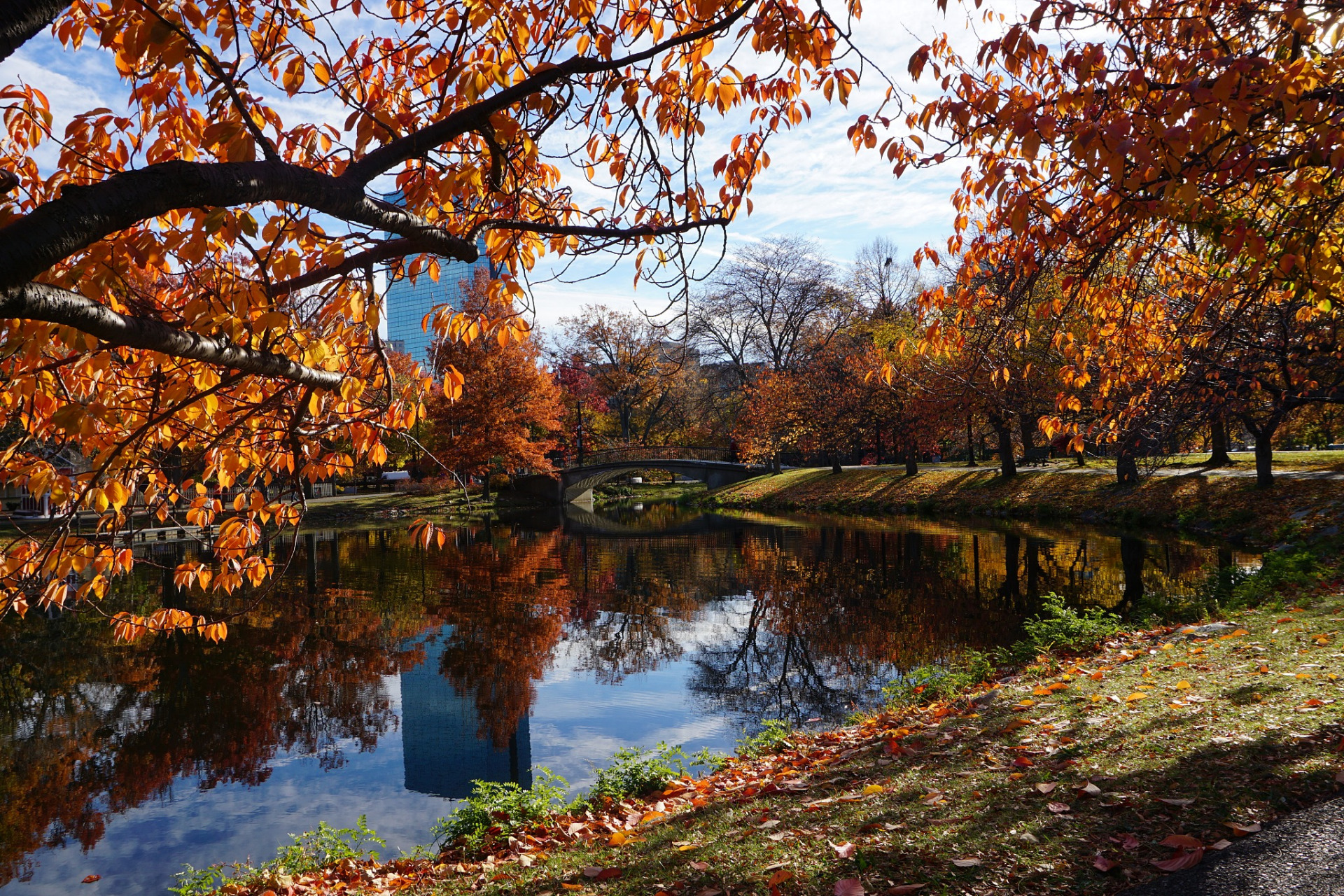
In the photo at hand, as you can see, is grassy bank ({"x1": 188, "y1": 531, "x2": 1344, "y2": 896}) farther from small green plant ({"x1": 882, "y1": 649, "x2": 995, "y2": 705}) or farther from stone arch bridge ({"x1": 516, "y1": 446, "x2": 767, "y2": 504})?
stone arch bridge ({"x1": 516, "y1": 446, "x2": 767, "y2": 504})

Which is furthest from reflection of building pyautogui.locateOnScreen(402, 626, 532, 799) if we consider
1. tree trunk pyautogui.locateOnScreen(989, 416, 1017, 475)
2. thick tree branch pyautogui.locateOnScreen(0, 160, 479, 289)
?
tree trunk pyautogui.locateOnScreen(989, 416, 1017, 475)

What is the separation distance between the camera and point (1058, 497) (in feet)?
88.8

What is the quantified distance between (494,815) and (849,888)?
3.71 meters

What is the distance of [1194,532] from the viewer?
2003cm

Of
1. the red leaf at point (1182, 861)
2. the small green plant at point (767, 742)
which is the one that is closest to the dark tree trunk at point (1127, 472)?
the small green plant at point (767, 742)

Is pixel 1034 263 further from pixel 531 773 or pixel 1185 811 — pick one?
pixel 531 773

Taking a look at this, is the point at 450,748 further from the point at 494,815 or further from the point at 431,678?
the point at 494,815

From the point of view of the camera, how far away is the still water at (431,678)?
7.57 metres

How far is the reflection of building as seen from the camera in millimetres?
8398

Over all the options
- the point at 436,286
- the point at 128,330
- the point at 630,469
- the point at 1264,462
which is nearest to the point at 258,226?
the point at 128,330

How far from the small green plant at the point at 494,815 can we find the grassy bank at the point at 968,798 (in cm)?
2

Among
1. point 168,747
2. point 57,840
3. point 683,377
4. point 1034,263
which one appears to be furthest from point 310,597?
point 683,377

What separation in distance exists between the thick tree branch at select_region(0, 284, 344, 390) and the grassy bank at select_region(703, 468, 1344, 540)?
20387 millimetres

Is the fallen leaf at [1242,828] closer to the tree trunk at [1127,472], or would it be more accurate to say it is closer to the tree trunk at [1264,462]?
the tree trunk at [1264,462]
